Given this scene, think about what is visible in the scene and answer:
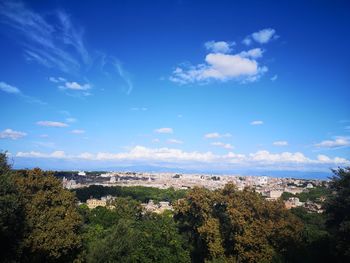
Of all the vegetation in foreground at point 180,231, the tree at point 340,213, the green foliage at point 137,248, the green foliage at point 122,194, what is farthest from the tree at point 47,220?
the green foliage at point 122,194

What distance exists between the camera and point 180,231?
3672 cm

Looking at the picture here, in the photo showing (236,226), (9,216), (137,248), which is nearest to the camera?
(9,216)

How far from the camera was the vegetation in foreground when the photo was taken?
1032 inches

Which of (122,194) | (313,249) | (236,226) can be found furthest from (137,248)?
(122,194)

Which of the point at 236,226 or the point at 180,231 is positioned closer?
the point at 236,226

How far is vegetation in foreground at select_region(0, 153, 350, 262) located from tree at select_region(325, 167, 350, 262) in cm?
7

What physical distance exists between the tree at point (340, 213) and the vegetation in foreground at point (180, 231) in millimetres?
67

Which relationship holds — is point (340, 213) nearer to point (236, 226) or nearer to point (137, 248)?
point (236, 226)

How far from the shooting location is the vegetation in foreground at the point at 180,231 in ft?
86.0

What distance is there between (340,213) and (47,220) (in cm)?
2374

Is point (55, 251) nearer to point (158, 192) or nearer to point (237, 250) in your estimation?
point (237, 250)

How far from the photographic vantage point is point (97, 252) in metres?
26.8

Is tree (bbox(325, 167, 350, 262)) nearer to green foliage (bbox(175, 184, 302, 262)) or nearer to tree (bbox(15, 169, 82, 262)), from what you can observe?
green foliage (bbox(175, 184, 302, 262))

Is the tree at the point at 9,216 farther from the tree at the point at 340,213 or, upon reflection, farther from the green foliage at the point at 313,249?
the tree at the point at 340,213
